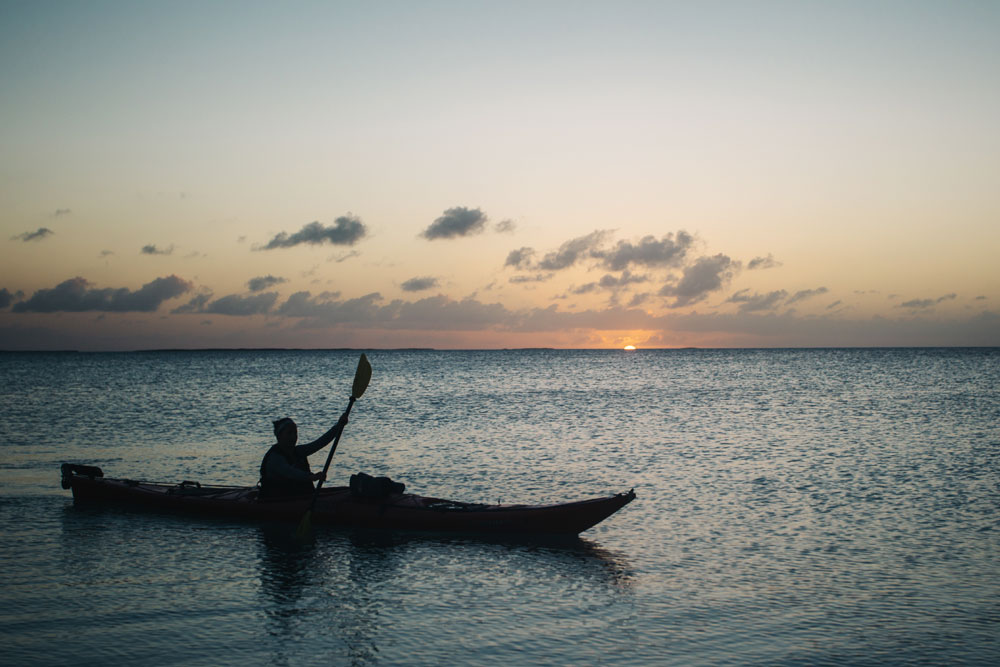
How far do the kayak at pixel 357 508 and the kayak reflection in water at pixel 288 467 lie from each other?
19cm

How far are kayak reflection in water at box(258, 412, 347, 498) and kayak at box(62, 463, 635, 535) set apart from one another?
19 centimetres

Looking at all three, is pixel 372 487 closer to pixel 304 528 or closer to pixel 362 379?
pixel 304 528

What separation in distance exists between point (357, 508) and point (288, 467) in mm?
1443

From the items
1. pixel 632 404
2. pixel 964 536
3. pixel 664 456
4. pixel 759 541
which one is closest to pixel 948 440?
pixel 664 456

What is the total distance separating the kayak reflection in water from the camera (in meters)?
13.6

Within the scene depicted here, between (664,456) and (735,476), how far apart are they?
3909 mm

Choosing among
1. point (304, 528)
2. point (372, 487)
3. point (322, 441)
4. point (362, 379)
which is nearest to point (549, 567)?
point (372, 487)

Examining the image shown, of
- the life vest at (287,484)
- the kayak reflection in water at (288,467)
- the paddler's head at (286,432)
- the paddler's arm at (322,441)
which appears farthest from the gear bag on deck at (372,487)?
the paddler's head at (286,432)

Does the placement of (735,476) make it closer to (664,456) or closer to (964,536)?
(664,456)

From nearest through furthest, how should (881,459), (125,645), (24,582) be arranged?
(125,645) → (24,582) → (881,459)

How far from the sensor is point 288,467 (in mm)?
13617

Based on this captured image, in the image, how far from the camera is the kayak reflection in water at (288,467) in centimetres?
1357

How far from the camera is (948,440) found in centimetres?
2612

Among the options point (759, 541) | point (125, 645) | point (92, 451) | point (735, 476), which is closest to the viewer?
point (125, 645)
